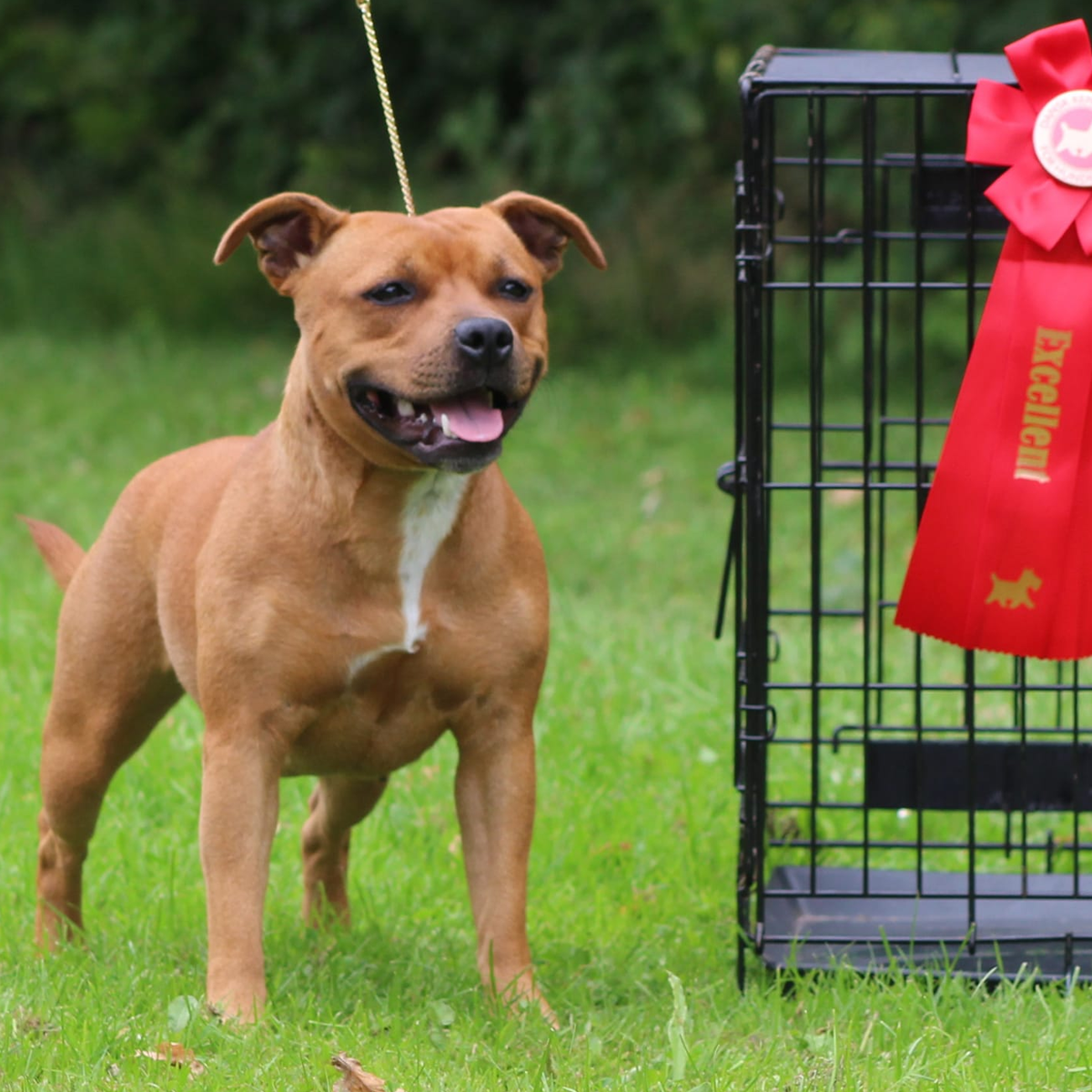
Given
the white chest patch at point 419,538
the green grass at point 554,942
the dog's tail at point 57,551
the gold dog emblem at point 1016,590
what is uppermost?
the white chest patch at point 419,538

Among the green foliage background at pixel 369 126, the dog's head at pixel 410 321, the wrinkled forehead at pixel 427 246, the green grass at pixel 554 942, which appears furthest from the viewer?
the green foliage background at pixel 369 126

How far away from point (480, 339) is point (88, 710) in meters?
1.25

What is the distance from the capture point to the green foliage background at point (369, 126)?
34.8 ft

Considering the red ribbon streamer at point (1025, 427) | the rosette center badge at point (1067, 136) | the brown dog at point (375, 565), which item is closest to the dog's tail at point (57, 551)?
the brown dog at point (375, 565)

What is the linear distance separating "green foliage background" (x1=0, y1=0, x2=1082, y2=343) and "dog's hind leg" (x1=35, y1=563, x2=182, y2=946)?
7.03m

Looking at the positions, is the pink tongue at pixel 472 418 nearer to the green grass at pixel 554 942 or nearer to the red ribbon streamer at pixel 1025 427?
the red ribbon streamer at pixel 1025 427

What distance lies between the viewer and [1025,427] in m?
3.29

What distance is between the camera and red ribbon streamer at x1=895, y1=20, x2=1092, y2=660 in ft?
10.5

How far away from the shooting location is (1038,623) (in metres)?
3.37

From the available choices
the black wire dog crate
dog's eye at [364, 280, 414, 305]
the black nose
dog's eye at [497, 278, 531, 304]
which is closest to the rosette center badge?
the black wire dog crate

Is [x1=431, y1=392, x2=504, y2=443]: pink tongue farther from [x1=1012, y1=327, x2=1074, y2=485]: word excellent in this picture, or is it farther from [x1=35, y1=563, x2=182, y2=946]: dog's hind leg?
[x1=1012, y1=327, x2=1074, y2=485]: word excellent

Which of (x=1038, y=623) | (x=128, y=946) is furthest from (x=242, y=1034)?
(x=1038, y=623)

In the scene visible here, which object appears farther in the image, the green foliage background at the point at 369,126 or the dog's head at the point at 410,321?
the green foliage background at the point at 369,126

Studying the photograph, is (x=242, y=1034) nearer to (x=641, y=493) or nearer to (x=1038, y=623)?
(x=1038, y=623)
